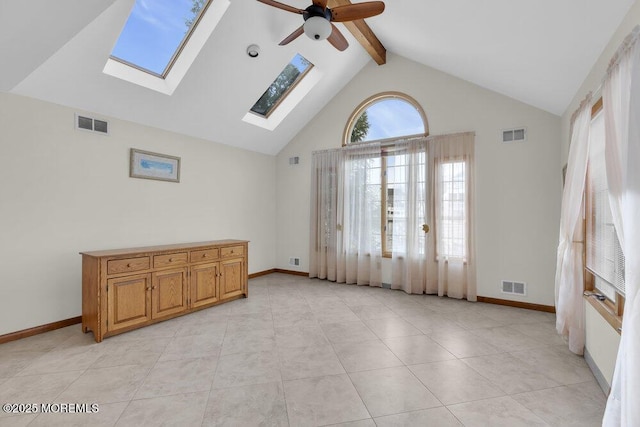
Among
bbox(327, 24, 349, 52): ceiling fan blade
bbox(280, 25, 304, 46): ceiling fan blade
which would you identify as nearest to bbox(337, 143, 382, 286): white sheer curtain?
bbox(327, 24, 349, 52): ceiling fan blade

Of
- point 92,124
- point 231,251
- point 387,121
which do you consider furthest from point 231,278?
point 387,121

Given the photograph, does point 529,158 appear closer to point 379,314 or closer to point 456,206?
point 456,206

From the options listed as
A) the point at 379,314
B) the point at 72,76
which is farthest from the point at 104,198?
the point at 379,314

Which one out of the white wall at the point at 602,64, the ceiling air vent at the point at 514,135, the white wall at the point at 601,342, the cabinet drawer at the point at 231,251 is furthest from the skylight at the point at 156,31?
the white wall at the point at 601,342

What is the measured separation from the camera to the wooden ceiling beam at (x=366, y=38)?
3.75 meters

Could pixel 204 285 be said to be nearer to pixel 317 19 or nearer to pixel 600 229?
pixel 317 19

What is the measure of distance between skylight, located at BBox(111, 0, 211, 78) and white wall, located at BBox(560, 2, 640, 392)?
3.61m

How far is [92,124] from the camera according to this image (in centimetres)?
332

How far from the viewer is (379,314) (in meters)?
3.57

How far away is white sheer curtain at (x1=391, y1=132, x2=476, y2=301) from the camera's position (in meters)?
4.05

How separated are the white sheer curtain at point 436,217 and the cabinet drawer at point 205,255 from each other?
9.04ft

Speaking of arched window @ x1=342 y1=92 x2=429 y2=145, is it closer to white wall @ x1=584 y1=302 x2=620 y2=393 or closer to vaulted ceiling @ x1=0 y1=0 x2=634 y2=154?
vaulted ceiling @ x1=0 y1=0 x2=634 y2=154

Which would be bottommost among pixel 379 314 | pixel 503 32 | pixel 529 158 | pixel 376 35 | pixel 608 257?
pixel 379 314

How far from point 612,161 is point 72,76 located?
452cm
